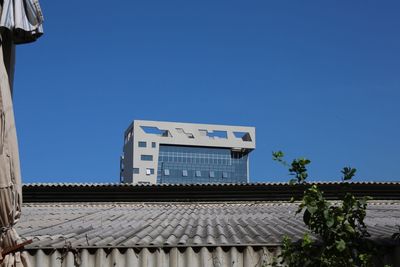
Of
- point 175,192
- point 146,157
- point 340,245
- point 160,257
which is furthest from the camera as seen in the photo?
point 146,157

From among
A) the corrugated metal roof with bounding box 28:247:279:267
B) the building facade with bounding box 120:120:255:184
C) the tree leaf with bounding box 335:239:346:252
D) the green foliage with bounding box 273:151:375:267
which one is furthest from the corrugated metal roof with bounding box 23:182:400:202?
the building facade with bounding box 120:120:255:184

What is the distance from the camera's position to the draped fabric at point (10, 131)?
13.9 feet

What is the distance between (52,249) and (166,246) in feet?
3.61

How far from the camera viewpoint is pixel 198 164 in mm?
87375

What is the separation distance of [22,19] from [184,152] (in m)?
81.8

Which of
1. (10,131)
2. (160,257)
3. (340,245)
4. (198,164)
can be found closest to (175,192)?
(160,257)

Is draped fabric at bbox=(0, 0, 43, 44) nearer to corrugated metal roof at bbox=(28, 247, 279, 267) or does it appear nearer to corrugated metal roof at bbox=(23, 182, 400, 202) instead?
corrugated metal roof at bbox=(28, 247, 279, 267)

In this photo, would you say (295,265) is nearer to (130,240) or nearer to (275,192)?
(130,240)

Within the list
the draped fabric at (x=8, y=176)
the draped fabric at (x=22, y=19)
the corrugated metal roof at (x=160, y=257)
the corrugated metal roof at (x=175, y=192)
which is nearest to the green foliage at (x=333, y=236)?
the corrugated metal roof at (x=160, y=257)

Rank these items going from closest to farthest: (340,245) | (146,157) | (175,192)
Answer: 1. (340,245)
2. (175,192)
3. (146,157)

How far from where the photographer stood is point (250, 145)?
8769 centimetres

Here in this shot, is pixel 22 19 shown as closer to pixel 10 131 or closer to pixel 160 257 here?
pixel 10 131

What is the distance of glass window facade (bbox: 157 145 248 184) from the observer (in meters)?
86.2

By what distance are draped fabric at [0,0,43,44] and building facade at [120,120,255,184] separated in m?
79.0
